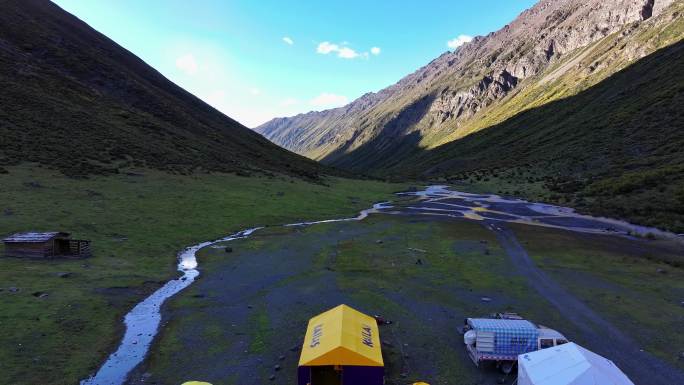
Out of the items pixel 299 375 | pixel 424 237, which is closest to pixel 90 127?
pixel 424 237

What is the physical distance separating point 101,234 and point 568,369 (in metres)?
46.1

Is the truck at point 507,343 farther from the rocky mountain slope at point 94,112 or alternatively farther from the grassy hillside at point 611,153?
the rocky mountain slope at point 94,112

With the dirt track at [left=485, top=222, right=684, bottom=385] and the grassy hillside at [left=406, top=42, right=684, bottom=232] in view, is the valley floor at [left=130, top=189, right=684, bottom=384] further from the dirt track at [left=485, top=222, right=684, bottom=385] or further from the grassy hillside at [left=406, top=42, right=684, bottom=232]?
the grassy hillside at [left=406, top=42, right=684, bottom=232]

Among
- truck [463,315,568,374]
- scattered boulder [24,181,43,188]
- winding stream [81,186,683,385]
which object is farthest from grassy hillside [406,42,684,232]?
scattered boulder [24,181,43,188]

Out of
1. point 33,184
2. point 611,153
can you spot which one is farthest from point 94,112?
point 611,153

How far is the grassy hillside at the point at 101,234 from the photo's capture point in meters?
23.2

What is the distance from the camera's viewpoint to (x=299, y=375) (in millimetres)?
20484

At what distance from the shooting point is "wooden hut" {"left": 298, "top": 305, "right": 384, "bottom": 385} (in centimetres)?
2012

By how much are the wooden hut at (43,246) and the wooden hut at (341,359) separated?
94.1ft

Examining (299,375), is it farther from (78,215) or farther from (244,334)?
(78,215)

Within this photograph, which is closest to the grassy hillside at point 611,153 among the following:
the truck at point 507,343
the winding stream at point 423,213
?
the winding stream at point 423,213

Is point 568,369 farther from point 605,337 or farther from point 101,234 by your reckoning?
point 101,234

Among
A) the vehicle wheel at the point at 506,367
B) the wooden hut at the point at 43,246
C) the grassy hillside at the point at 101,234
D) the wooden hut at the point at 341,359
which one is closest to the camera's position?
the wooden hut at the point at 341,359

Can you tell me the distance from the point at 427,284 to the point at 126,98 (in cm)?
12552
